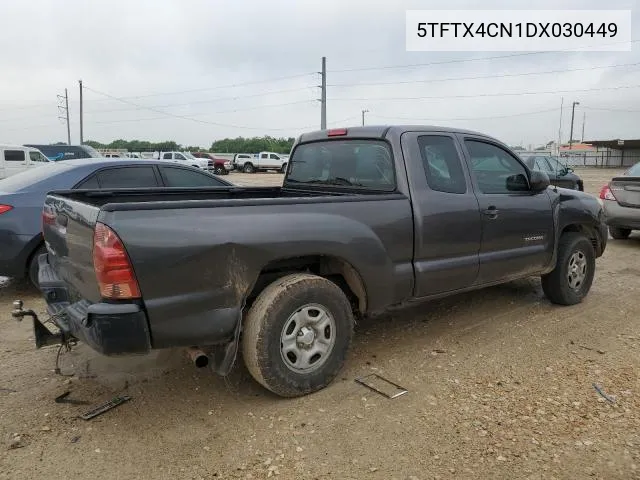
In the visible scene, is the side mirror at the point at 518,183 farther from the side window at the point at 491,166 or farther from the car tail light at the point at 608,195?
the car tail light at the point at 608,195

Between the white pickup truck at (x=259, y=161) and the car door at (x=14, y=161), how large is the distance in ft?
82.0

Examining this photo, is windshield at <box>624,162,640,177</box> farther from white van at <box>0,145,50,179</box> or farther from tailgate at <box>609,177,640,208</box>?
white van at <box>0,145,50,179</box>

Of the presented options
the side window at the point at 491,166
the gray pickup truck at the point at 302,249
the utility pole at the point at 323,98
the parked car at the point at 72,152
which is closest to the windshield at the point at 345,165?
the gray pickup truck at the point at 302,249

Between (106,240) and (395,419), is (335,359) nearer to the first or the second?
(395,419)

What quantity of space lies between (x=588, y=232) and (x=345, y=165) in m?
2.99

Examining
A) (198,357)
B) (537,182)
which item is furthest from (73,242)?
(537,182)

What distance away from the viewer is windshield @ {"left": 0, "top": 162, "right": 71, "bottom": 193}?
5.42 m

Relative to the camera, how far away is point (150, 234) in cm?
269

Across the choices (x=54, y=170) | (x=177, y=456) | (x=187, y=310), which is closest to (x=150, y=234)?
(x=187, y=310)

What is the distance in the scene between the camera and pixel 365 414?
3150 mm

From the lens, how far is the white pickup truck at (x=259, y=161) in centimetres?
4434

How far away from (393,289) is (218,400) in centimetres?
143

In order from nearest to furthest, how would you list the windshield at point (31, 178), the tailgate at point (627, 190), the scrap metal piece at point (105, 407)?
the scrap metal piece at point (105, 407) < the windshield at point (31, 178) < the tailgate at point (627, 190)

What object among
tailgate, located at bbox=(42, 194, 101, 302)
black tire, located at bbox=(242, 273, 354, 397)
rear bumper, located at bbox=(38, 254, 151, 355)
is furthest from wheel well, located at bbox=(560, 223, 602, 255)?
tailgate, located at bbox=(42, 194, 101, 302)
